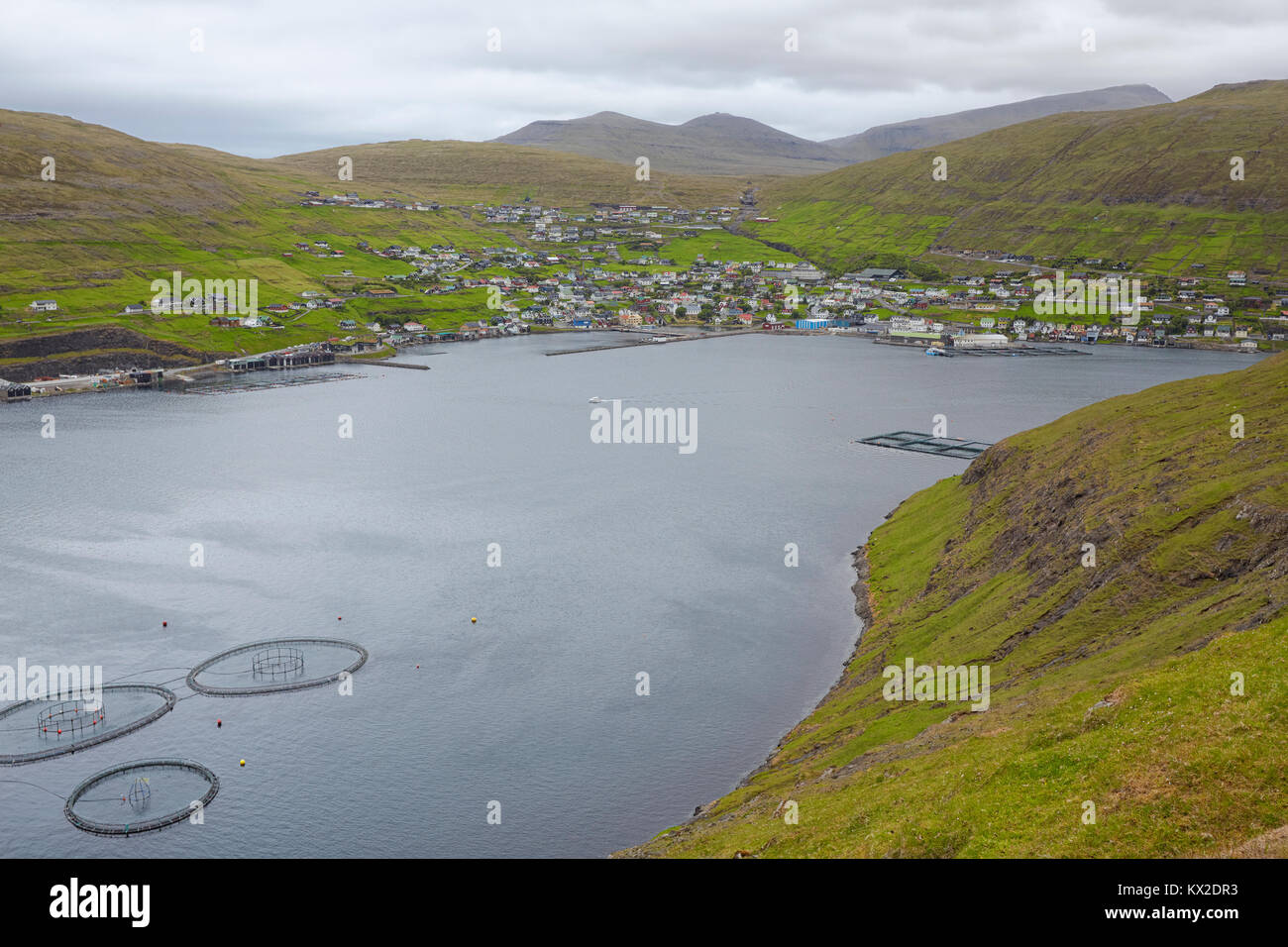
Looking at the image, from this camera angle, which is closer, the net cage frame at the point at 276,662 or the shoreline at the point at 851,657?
the shoreline at the point at 851,657

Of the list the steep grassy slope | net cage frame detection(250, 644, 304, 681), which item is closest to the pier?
the steep grassy slope

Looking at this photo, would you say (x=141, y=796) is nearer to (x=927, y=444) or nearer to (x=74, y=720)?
(x=74, y=720)

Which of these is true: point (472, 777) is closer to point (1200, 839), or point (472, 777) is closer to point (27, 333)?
point (1200, 839)

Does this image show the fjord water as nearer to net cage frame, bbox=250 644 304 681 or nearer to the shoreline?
the shoreline

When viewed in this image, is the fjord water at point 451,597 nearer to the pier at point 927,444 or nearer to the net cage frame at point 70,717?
the net cage frame at point 70,717

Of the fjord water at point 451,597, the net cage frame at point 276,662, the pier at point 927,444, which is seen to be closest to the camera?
the fjord water at point 451,597

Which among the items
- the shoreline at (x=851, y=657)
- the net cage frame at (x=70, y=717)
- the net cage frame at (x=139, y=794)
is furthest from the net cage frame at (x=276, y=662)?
the shoreline at (x=851, y=657)

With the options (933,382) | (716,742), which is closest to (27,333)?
(933,382)
